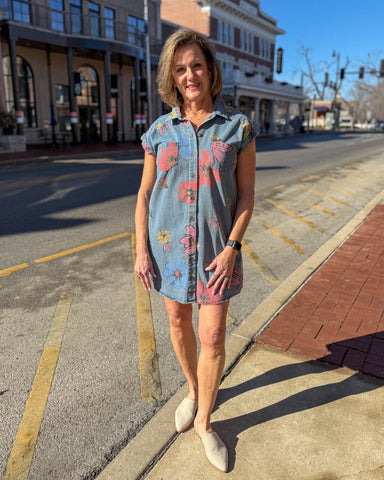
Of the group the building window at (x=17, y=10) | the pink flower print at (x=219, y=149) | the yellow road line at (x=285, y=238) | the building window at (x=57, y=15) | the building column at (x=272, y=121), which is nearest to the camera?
the pink flower print at (x=219, y=149)

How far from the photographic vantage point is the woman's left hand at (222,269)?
2.04m

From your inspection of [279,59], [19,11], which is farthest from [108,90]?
[279,59]

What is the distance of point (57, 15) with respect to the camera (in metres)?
23.4

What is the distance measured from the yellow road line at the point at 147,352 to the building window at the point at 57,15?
2364 cm

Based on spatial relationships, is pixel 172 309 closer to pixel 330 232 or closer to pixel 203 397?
pixel 203 397

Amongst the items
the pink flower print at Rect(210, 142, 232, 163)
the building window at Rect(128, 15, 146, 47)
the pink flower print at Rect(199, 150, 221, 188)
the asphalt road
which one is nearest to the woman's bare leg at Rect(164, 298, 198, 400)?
the asphalt road

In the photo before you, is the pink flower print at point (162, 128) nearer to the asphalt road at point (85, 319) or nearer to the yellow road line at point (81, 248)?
the asphalt road at point (85, 319)

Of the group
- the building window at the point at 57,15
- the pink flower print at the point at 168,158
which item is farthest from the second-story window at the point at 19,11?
the pink flower print at the point at 168,158

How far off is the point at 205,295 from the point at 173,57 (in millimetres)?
1191

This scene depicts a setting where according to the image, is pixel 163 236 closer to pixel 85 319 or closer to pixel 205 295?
pixel 205 295

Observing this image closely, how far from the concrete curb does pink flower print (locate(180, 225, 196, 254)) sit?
107cm

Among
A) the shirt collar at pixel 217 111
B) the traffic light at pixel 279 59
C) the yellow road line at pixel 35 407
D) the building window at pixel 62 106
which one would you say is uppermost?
the traffic light at pixel 279 59

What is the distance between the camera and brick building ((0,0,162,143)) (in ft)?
72.0

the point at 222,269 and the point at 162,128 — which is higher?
the point at 162,128
